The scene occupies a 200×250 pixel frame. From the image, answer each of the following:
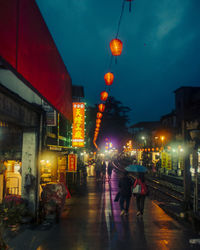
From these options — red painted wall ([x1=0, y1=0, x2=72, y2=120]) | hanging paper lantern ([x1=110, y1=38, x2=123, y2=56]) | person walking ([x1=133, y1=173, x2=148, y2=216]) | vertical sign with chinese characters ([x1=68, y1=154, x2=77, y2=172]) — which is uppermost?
hanging paper lantern ([x1=110, y1=38, x2=123, y2=56])

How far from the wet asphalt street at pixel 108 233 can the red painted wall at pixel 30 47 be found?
12.7 feet

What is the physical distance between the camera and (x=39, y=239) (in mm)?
6996

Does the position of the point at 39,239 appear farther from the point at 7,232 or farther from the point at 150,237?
the point at 150,237

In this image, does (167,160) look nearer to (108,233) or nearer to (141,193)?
(141,193)

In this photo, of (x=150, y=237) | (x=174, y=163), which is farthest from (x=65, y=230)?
(x=174, y=163)

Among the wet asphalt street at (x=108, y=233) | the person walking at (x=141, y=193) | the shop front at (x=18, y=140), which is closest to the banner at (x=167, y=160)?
the wet asphalt street at (x=108, y=233)

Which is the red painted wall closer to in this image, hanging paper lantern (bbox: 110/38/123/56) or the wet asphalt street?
hanging paper lantern (bbox: 110/38/123/56)

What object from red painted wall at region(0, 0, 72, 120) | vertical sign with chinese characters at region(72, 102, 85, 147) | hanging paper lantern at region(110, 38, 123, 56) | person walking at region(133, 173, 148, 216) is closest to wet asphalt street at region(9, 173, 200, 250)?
person walking at region(133, 173, 148, 216)

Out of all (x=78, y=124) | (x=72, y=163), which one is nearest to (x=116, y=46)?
(x=72, y=163)

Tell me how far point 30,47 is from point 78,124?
1489 cm

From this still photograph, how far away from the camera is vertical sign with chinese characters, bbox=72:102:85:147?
2003 cm

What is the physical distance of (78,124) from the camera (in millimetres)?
20172

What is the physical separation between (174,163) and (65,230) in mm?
32552

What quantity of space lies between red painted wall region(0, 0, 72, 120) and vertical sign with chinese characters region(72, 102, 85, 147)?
1194 cm
